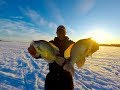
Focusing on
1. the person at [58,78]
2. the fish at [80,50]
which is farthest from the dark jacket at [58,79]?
the fish at [80,50]

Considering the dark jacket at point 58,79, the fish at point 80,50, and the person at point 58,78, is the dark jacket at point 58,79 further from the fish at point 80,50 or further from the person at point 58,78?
the fish at point 80,50

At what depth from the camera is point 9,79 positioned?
8266 millimetres

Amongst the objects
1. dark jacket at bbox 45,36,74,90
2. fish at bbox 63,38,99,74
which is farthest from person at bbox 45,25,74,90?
fish at bbox 63,38,99,74

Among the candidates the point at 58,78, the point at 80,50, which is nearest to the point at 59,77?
the point at 58,78

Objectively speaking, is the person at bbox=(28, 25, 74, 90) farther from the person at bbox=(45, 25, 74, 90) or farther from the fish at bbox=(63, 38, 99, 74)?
the fish at bbox=(63, 38, 99, 74)

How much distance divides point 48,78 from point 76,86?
12.2 feet

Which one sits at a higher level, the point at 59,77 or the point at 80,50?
the point at 80,50

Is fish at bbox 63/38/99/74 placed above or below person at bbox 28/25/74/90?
above

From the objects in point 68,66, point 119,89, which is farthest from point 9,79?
point 68,66

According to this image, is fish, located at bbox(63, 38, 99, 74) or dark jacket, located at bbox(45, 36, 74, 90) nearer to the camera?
fish, located at bbox(63, 38, 99, 74)

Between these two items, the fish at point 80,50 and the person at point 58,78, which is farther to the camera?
the person at point 58,78

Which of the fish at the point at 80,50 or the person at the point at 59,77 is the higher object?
the fish at the point at 80,50

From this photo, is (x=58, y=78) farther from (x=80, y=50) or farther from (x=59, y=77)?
(x=80, y=50)

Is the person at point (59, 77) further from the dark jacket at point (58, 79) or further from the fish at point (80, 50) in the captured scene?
the fish at point (80, 50)
